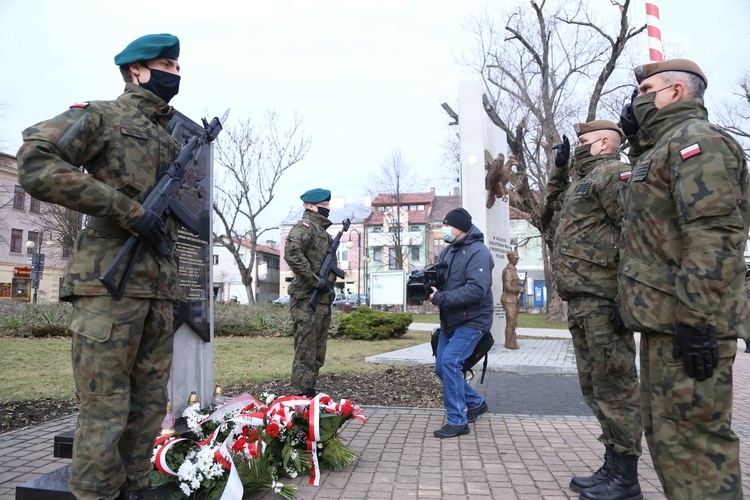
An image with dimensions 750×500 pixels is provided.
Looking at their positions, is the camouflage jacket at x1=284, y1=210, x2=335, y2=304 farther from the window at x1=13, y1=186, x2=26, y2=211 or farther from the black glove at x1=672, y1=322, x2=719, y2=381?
the window at x1=13, y1=186, x2=26, y2=211

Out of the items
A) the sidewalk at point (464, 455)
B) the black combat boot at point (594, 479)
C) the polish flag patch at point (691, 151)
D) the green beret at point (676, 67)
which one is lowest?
the sidewalk at point (464, 455)

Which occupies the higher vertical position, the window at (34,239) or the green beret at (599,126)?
the window at (34,239)

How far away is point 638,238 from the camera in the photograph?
2715 mm

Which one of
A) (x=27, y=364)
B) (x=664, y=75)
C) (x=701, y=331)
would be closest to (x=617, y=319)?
(x=701, y=331)

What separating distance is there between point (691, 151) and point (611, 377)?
1.76m

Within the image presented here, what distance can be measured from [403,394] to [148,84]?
5.40 metres

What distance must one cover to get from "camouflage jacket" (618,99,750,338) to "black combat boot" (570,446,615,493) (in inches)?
60.6

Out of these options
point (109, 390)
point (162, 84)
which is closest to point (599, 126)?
point (162, 84)

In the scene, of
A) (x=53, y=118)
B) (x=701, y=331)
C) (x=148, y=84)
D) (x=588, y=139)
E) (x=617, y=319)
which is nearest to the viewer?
(x=701, y=331)

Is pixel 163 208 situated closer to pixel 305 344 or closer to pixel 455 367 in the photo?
pixel 455 367

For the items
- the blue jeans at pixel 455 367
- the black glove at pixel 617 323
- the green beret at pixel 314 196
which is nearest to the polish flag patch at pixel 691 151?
the black glove at pixel 617 323

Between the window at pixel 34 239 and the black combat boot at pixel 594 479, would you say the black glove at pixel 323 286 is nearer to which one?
the black combat boot at pixel 594 479

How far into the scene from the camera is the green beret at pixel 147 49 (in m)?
2.95

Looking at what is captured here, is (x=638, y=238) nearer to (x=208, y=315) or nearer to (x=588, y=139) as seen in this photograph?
(x=588, y=139)
